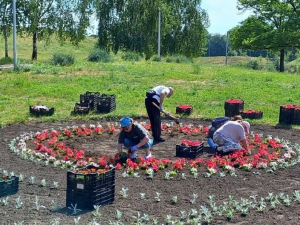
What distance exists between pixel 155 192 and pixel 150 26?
1813 inches

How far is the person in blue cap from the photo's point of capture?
35.4 ft

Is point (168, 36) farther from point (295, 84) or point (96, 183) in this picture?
point (96, 183)

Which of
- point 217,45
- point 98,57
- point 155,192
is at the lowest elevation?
point 155,192

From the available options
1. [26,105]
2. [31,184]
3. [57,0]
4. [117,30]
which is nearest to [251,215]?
[31,184]

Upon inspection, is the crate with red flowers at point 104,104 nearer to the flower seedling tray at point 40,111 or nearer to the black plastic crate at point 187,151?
the flower seedling tray at point 40,111

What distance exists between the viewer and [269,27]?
1978 inches

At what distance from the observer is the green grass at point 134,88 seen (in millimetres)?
18969

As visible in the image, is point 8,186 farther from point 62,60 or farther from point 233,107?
point 62,60

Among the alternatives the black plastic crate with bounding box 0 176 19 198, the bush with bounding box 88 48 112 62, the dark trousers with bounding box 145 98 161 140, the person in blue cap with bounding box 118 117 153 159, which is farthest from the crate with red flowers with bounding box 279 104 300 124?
the bush with bounding box 88 48 112 62

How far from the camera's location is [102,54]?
36.4 metres

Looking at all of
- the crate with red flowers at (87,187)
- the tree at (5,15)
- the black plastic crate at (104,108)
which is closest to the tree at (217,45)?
the tree at (5,15)

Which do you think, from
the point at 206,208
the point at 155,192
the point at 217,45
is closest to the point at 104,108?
the point at 155,192

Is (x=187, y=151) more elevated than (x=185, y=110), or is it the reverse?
(x=185, y=110)

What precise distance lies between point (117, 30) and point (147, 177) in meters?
47.0
